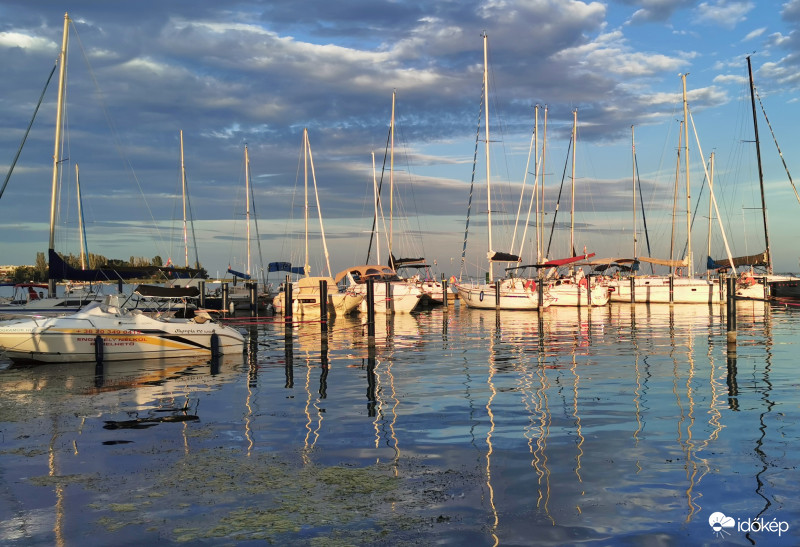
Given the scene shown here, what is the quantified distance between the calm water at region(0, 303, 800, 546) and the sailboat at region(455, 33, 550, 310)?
30226 millimetres

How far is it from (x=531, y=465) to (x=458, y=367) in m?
11.0

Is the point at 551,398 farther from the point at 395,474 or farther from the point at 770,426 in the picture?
A: the point at 395,474

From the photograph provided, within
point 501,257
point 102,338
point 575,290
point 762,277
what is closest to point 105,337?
point 102,338

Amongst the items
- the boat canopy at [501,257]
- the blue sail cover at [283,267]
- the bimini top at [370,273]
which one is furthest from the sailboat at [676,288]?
the blue sail cover at [283,267]

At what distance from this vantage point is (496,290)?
5153cm

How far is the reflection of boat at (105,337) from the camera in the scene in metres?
21.0

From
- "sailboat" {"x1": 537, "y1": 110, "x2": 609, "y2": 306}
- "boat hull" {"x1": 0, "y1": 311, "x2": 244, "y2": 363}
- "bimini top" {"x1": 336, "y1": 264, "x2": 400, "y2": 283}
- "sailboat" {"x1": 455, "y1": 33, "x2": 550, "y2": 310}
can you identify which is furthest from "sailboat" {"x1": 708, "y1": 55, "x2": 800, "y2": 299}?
"boat hull" {"x1": 0, "y1": 311, "x2": 244, "y2": 363}

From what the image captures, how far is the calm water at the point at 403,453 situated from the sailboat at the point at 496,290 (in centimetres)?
3023

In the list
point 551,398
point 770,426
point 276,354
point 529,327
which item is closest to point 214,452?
point 551,398

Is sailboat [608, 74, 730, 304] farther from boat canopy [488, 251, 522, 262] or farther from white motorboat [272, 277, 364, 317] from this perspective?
white motorboat [272, 277, 364, 317]

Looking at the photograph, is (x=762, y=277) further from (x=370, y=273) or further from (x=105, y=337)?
(x=105, y=337)

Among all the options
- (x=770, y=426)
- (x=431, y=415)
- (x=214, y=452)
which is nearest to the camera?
(x=214, y=452)

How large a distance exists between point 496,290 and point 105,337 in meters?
34.0

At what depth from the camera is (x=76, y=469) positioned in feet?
30.2
